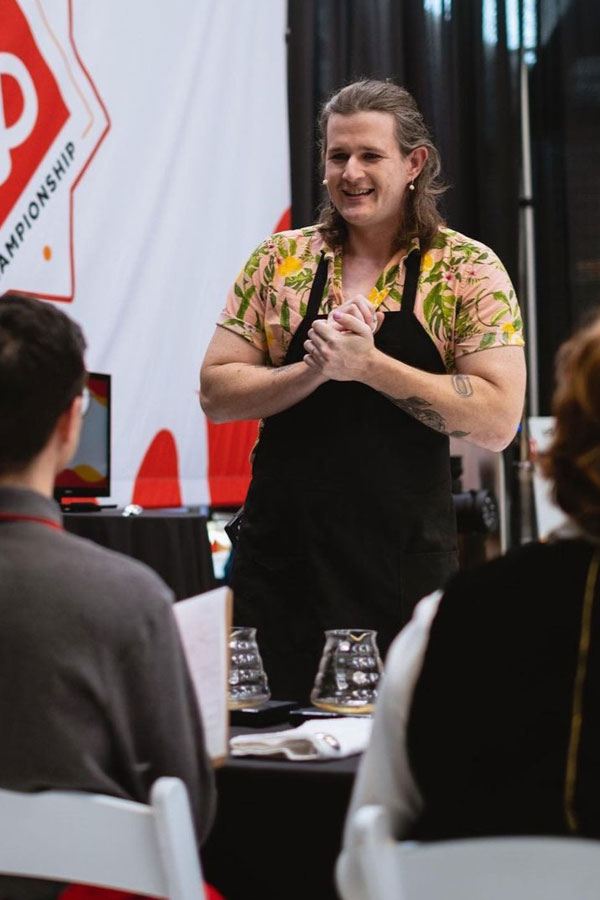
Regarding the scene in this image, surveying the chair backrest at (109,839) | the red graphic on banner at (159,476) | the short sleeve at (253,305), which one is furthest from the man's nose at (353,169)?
the red graphic on banner at (159,476)

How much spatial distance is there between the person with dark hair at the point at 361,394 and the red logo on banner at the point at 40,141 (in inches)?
62.8

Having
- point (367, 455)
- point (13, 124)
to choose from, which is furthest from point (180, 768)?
point (13, 124)

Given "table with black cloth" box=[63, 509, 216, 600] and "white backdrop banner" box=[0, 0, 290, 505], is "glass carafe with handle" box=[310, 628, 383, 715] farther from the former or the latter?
"white backdrop banner" box=[0, 0, 290, 505]

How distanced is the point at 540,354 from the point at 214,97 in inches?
75.1

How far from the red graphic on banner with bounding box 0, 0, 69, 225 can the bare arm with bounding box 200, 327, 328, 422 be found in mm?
1595

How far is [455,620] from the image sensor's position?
3.39 feet

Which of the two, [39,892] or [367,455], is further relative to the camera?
[367,455]

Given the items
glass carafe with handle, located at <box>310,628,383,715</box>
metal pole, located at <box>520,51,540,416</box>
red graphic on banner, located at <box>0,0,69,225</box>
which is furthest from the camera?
metal pole, located at <box>520,51,540,416</box>

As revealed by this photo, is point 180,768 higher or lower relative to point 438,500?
lower

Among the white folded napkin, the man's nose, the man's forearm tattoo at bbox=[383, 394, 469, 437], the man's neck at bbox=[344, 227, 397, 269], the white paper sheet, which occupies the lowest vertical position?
the white folded napkin

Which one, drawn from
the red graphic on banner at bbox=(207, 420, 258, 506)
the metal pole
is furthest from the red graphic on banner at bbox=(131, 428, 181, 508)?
the metal pole

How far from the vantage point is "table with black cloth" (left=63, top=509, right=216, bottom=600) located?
3.23 meters

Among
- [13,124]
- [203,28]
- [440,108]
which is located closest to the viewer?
[13,124]

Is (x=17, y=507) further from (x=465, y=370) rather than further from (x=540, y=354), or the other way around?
(x=540, y=354)
